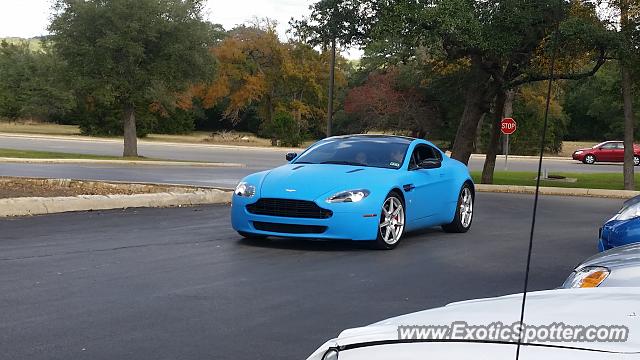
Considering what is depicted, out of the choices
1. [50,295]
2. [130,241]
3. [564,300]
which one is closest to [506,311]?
[564,300]

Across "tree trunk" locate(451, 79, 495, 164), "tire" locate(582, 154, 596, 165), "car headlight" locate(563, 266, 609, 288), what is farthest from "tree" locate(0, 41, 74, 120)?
"car headlight" locate(563, 266, 609, 288)

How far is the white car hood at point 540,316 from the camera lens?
1821mm

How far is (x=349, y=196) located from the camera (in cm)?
973

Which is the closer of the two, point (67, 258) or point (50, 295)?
point (50, 295)

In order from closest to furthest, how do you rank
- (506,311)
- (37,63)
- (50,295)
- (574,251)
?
(506,311) < (50,295) < (574,251) < (37,63)

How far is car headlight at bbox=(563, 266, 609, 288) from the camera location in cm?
507

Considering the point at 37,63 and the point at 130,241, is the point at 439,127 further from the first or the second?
the point at 130,241

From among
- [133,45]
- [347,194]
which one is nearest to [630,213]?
[347,194]

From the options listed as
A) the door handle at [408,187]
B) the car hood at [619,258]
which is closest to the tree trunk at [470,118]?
the door handle at [408,187]

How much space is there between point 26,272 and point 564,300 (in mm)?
6479

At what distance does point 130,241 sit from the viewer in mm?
10031

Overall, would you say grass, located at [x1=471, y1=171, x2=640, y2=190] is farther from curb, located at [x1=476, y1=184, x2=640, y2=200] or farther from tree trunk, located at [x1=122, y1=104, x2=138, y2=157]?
tree trunk, located at [x1=122, y1=104, x2=138, y2=157]

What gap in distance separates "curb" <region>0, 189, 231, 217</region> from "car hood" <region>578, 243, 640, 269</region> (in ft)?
29.8

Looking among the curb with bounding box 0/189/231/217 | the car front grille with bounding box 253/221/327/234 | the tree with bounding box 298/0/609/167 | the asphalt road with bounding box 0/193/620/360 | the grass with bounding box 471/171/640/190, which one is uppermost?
the tree with bounding box 298/0/609/167
